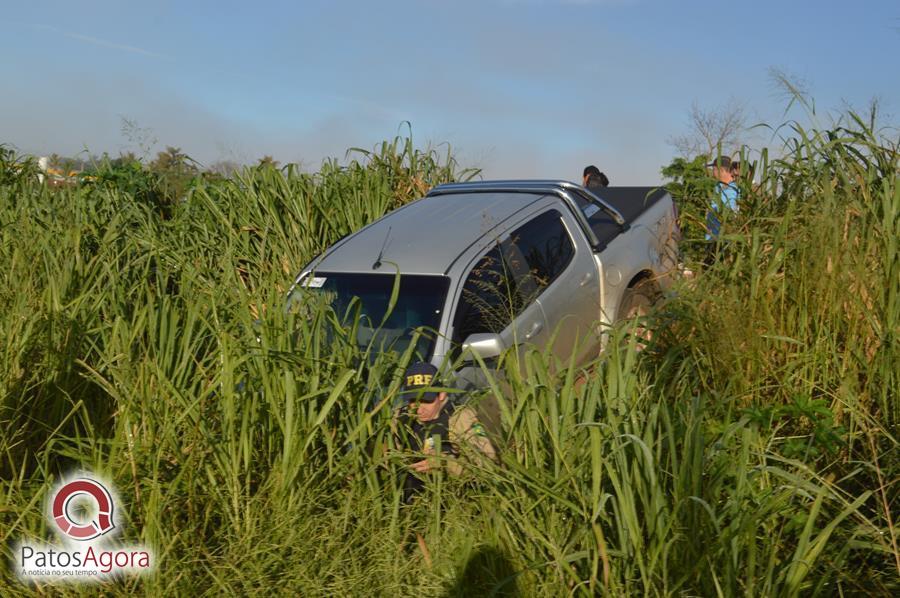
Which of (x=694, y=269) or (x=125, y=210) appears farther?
(x=125, y=210)

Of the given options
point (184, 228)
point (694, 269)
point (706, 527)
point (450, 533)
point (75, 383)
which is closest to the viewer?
point (706, 527)

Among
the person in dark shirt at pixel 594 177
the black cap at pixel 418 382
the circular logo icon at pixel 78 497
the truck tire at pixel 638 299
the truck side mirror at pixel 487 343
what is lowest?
the circular logo icon at pixel 78 497

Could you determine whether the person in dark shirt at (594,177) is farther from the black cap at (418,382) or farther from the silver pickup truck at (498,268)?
the black cap at (418,382)

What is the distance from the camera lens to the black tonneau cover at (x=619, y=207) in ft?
23.0

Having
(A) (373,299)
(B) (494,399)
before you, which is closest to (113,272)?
(A) (373,299)

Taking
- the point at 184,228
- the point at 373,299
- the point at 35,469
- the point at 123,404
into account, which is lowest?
the point at 35,469

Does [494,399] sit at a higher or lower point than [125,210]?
lower

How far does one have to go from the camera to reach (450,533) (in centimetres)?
359

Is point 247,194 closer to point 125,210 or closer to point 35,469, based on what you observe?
point 125,210

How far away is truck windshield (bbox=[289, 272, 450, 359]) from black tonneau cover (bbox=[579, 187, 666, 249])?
1.84 meters

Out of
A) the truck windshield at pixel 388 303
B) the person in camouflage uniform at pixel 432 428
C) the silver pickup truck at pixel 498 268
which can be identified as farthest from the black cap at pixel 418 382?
the truck windshield at pixel 388 303

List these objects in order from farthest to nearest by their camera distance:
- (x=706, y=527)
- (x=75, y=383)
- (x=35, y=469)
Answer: (x=75, y=383) → (x=35, y=469) → (x=706, y=527)

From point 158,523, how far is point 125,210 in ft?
16.8

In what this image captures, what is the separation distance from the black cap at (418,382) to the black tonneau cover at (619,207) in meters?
2.77
